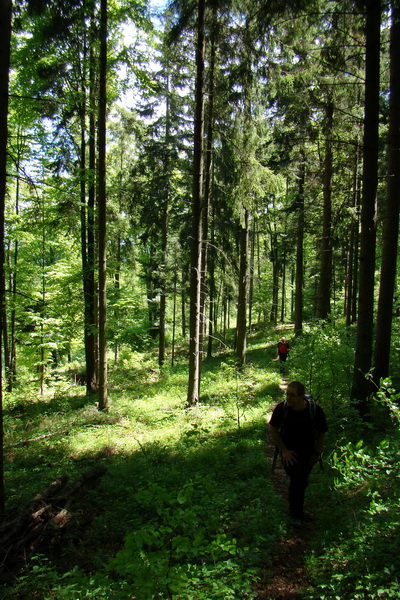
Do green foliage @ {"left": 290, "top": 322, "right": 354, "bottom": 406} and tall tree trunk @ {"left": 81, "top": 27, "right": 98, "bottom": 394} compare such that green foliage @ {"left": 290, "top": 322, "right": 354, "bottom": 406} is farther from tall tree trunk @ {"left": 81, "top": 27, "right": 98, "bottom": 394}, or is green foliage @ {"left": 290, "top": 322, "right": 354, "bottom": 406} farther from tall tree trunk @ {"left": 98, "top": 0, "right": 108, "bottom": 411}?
tall tree trunk @ {"left": 81, "top": 27, "right": 98, "bottom": 394}

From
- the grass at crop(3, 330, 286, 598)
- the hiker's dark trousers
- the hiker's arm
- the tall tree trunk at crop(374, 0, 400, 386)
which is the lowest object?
the grass at crop(3, 330, 286, 598)

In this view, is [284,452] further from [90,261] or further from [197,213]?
[90,261]

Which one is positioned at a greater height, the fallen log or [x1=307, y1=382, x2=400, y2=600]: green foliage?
[x1=307, y1=382, x2=400, y2=600]: green foliage

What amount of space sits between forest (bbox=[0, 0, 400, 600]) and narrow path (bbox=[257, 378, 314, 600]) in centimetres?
2

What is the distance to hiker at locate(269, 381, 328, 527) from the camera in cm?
425

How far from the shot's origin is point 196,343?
10.0 m

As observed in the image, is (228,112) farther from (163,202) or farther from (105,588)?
(105,588)

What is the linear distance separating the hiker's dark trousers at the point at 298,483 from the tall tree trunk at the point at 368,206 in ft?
10.8

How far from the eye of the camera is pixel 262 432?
8.09m

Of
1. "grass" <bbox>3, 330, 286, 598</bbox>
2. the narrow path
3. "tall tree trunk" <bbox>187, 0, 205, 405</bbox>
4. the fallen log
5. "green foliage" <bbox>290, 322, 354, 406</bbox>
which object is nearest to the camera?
"grass" <bbox>3, 330, 286, 598</bbox>

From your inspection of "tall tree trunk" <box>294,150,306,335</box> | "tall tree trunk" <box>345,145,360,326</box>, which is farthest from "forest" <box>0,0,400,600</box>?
"tall tree trunk" <box>345,145,360,326</box>

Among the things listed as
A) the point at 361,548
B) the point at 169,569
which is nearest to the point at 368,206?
the point at 361,548

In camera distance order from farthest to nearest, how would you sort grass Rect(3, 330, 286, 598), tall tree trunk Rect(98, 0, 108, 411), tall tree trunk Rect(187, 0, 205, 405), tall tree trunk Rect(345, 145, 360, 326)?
tall tree trunk Rect(345, 145, 360, 326) < tall tree trunk Rect(98, 0, 108, 411) < tall tree trunk Rect(187, 0, 205, 405) < grass Rect(3, 330, 286, 598)

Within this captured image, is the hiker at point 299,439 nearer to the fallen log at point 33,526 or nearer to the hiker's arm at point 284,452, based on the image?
the hiker's arm at point 284,452
